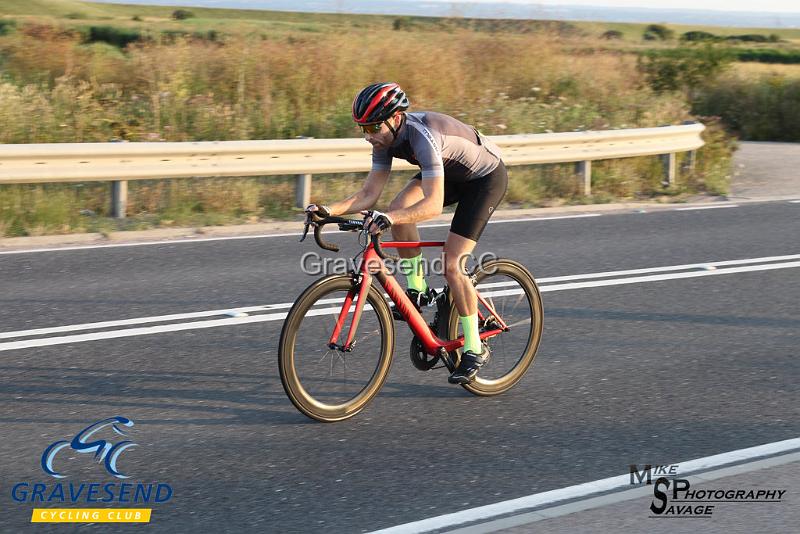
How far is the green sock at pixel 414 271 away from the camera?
6.22 meters

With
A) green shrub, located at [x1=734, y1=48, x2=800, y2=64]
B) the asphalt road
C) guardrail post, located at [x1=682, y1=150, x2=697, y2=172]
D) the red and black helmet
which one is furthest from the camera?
green shrub, located at [x1=734, y1=48, x2=800, y2=64]

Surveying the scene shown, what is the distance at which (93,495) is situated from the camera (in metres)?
Result: 4.71

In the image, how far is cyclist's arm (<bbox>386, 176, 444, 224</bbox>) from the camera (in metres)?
5.76

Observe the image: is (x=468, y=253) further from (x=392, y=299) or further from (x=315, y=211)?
(x=315, y=211)

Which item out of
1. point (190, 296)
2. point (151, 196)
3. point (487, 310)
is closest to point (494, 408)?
point (487, 310)

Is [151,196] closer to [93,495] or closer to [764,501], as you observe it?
[93,495]

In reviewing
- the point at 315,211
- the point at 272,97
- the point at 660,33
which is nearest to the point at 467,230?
the point at 315,211

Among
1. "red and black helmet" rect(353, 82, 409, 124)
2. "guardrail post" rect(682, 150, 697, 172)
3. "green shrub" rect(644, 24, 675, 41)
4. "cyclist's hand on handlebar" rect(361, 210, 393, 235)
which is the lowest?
"guardrail post" rect(682, 150, 697, 172)

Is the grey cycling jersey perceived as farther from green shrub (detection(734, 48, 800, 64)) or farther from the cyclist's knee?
green shrub (detection(734, 48, 800, 64))

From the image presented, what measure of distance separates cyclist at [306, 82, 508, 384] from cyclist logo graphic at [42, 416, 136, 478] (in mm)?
1563

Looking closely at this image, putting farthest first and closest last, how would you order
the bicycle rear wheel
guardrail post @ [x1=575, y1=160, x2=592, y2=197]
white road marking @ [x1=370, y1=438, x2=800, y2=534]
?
guardrail post @ [x1=575, y1=160, x2=592, y2=197] → the bicycle rear wheel → white road marking @ [x1=370, y1=438, x2=800, y2=534]

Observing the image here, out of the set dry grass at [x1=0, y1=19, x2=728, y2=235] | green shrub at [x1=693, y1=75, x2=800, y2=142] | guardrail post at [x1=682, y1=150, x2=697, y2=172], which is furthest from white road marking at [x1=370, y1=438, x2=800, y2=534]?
green shrub at [x1=693, y1=75, x2=800, y2=142]

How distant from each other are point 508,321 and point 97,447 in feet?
8.46

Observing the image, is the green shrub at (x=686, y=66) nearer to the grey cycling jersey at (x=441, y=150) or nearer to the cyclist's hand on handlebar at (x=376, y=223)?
the grey cycling jersey at (x=441, y=150)
